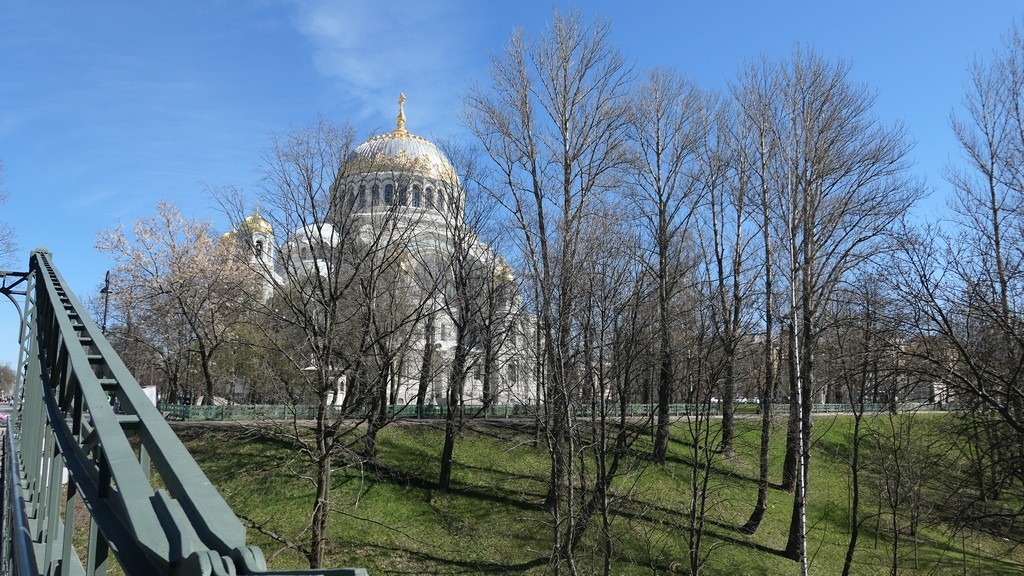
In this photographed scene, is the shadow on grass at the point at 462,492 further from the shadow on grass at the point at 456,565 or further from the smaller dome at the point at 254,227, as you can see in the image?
the smaller dome at the point at 254,227

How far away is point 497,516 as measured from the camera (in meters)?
18.1

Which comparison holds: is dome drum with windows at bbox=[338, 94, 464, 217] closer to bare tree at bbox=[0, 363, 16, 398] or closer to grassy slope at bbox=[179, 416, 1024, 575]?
grassy slope at bbox=[179, 416, 1024, 575]

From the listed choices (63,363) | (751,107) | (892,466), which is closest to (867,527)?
(892,466)

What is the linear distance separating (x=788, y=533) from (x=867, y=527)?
3.64 m

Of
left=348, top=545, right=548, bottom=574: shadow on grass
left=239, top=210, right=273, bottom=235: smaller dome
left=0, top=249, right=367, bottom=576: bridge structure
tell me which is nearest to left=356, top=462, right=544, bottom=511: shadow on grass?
left=348, top=545, right=548, bottom=574: shadow on grass

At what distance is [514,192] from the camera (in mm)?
14883

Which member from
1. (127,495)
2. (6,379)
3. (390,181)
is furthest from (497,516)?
(6,379)

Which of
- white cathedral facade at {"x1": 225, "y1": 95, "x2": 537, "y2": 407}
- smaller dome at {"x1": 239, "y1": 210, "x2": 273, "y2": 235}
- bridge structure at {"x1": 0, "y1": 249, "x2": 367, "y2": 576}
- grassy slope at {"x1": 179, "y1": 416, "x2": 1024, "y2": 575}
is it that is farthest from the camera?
grassy slope at {"x1": 179, "y1": 416, "x2": 1024, "y2": 575}

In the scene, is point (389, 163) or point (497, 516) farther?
point (497, 516)

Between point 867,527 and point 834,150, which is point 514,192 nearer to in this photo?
point 834,150

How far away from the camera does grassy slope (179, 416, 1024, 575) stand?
15547mm

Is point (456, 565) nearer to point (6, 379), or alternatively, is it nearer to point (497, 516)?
point (497, 516)

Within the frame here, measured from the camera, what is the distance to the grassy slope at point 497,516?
612 inches

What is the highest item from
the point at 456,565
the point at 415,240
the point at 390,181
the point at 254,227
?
the point at 390,181
